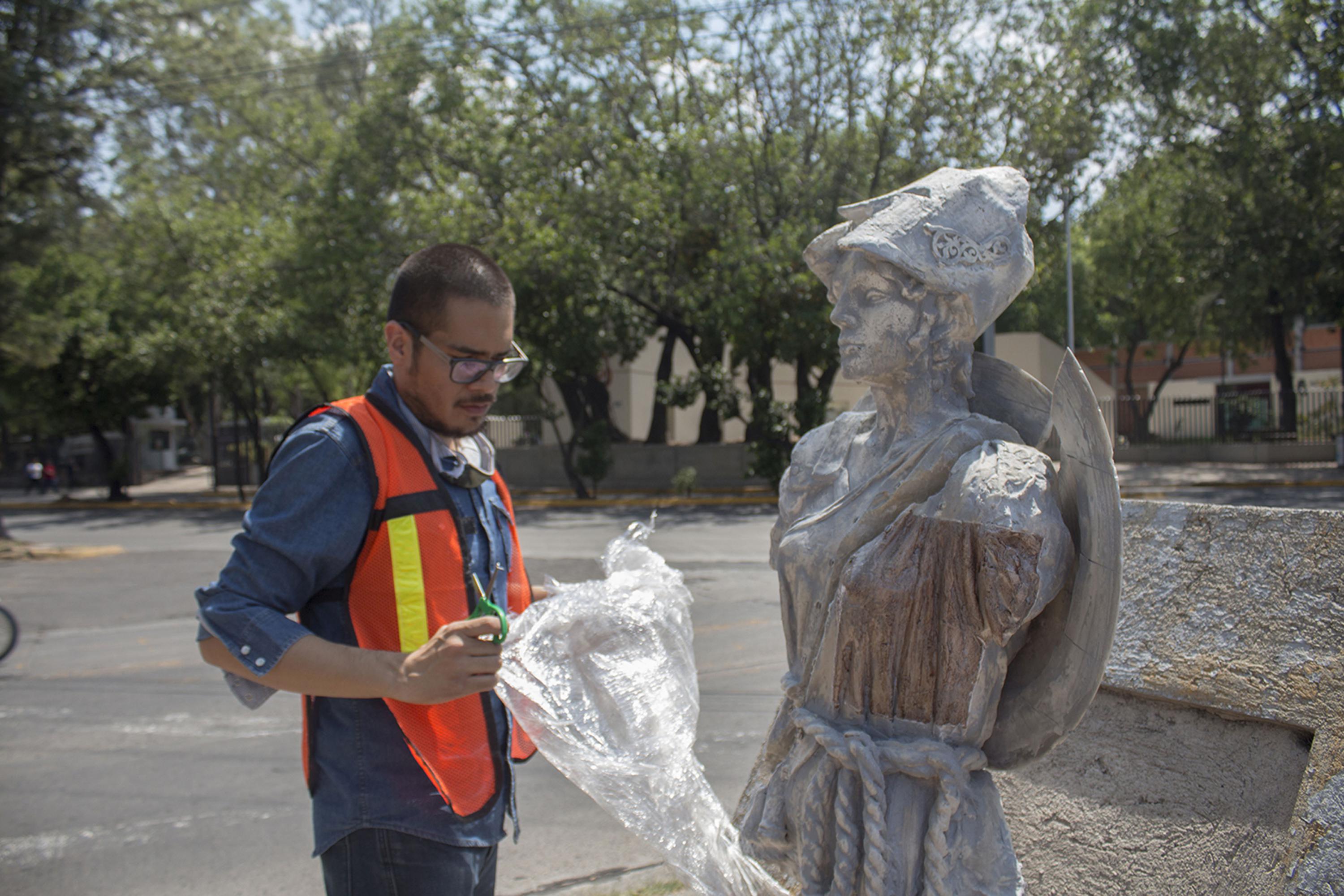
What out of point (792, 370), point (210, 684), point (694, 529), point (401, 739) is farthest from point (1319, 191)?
point (401, 739)

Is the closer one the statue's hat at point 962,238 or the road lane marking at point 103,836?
the statue's hat at point 962,238

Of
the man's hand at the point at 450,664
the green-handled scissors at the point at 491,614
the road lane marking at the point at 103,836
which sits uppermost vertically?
the green-handled scissors at the point at 491,614

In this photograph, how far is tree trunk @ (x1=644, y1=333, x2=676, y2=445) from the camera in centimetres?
2274

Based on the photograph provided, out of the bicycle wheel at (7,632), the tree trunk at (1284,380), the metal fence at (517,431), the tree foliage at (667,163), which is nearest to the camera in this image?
the bicycle wheel at (7,632)

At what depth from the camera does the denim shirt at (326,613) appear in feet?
5.92

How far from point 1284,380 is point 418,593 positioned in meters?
23.9

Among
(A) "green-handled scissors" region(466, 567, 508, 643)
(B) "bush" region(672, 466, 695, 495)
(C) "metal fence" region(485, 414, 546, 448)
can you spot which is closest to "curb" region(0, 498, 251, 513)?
(C) "metal fence" region(485, 414, 546, 448)

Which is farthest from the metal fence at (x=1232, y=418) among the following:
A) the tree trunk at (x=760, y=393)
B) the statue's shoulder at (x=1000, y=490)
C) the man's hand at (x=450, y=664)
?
the man's hand at (x=450, y=664)

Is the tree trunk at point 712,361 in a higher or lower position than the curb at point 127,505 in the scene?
higher

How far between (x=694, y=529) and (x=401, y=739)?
12416mm

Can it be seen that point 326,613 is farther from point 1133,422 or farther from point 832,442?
point 1133,422

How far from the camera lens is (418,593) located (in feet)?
6.46

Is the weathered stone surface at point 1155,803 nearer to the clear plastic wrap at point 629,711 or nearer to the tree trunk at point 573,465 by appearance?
the clear plastic wrap at point 629,711

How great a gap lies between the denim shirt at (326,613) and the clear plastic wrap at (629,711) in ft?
0.72
